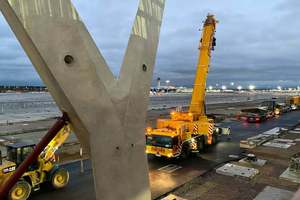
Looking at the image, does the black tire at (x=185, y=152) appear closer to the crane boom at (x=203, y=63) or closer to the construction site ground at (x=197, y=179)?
the construction site ground at (x=197, y=179)

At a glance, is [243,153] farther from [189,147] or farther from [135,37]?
[135,37]

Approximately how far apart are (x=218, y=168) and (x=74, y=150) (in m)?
11.4

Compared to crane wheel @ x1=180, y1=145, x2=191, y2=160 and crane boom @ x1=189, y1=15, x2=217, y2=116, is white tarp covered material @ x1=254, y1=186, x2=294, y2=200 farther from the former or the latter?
crane boom @ x1=189, y1=15, x2=217, y2=116

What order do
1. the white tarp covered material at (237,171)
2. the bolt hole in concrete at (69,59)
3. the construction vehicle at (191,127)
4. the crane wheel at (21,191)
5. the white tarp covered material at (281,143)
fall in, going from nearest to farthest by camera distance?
the bolt hole in concrete at (69,59)
the crane wheel at (21,191)
the white tarp covered material at (237,171)
the construction vehicle at (191,127)
the white tarp covered material at (281,143)

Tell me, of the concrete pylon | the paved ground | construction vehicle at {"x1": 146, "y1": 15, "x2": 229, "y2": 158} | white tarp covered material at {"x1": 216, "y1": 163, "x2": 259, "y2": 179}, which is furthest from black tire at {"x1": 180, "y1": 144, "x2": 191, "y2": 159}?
the concrete pylon

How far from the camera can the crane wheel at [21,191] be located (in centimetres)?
1033

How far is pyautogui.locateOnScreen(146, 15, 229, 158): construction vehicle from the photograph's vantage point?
16625 mm

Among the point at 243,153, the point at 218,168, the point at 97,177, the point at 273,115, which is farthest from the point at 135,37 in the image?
the point at 273,115

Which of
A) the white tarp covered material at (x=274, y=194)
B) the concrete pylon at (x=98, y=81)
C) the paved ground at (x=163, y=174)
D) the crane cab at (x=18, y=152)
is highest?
the concrete pylon at (x=98, y=81)

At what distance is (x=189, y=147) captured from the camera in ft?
58.6

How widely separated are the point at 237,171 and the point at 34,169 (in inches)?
423

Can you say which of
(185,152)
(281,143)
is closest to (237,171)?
(185,152)

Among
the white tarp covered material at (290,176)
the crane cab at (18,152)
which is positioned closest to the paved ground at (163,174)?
the crane cab at (18,152)

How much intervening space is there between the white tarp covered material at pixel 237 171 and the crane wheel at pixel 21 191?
995cm
